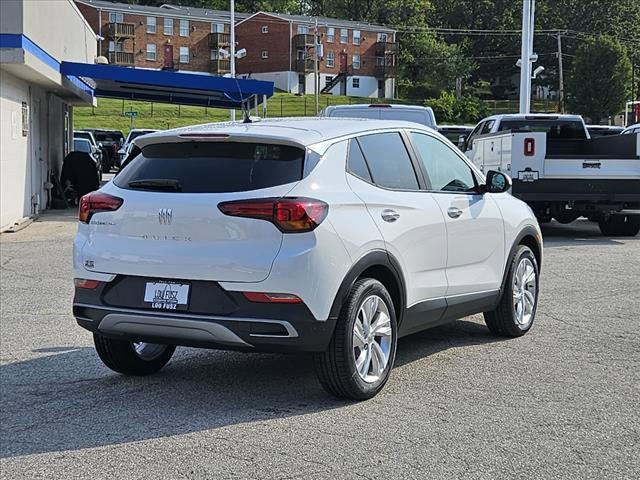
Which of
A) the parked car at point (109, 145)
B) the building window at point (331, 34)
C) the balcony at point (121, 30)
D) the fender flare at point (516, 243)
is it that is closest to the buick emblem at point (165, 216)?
the fender flare at point (516, 243)

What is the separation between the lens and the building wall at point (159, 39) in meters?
75.9

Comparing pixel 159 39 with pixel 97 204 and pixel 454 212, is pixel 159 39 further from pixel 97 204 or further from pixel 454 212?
pixel 97 204

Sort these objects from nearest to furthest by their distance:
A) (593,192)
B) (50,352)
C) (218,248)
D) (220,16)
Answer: (218,248) → (50,352) → (593,192) → (220,16)

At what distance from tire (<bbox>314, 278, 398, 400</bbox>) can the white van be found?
33.9 feet

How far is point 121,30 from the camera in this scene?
7594cm

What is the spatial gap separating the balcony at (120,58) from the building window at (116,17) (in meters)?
2.73

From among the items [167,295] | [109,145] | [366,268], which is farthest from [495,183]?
[109,145]

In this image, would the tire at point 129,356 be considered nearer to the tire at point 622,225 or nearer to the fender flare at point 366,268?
the fender flare at point 366,268

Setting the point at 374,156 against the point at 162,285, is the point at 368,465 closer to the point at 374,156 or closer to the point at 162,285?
the point at 162,285

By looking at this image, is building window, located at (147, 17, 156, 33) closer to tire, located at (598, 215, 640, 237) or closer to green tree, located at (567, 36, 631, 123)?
green tree, located at (567, 36, 631, 123)

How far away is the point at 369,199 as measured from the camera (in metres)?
6.02

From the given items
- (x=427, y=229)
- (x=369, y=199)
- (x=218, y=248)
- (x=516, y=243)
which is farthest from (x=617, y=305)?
(x=218, y=248)

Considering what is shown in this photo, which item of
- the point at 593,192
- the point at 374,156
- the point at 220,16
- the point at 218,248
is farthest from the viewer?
the point at 220,16

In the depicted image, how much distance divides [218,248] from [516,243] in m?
3.33
